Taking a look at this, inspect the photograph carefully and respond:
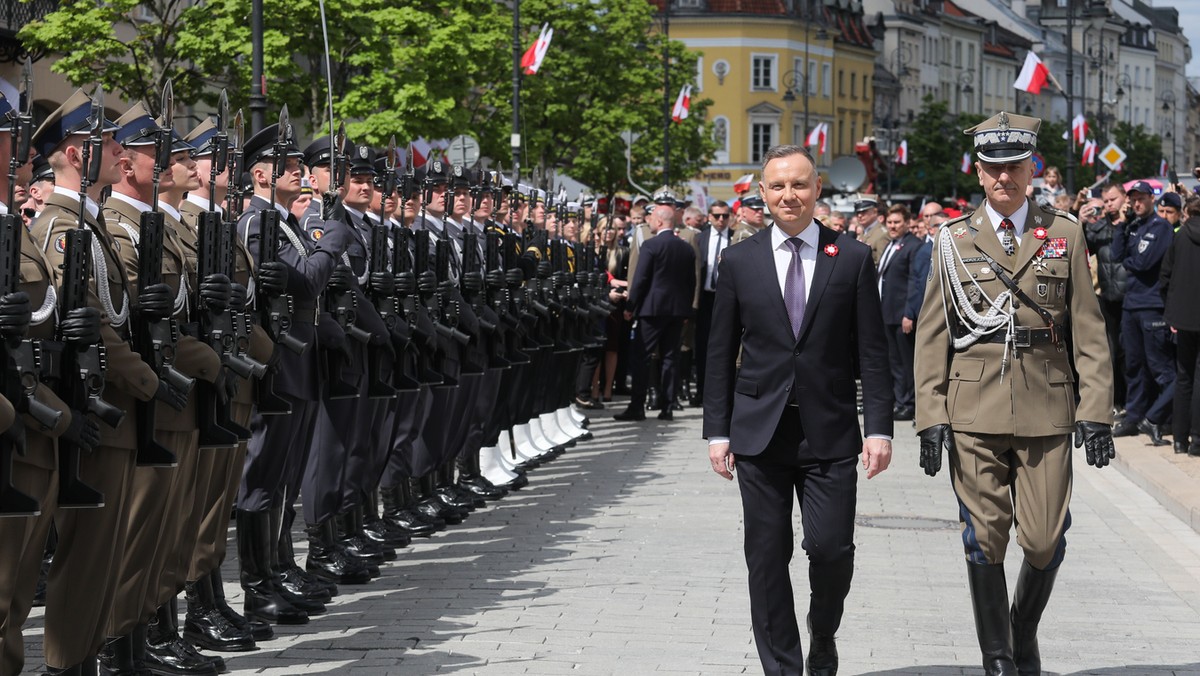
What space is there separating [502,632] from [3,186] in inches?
138

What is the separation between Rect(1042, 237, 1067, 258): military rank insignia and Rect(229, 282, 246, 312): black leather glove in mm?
2979

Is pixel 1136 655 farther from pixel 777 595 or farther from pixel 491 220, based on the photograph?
pixel 491 220

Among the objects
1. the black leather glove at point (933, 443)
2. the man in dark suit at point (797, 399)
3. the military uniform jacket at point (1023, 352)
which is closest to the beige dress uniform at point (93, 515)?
the man in dark suit at point (797, 399)

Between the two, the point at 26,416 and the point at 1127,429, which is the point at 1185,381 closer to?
the point at 1127,429

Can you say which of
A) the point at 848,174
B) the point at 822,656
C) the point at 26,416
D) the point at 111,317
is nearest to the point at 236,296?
the point at 111,317

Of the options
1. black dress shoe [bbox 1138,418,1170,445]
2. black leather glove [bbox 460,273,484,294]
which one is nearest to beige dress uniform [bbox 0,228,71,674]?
black leather glove [bbox 460,273,484,294]

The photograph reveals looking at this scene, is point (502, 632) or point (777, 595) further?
point (502, 632)

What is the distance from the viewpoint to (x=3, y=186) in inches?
241

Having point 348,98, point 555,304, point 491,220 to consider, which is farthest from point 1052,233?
point 348,98

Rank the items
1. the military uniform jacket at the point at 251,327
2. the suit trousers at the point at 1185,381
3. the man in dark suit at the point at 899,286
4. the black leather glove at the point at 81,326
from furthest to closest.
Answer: the man in dark suit at the point at 899,286 → the suit trousers at the point at 1185,381 → the military uniform jacket at the point at 251,327 → the black leather glove at the point at 81,326

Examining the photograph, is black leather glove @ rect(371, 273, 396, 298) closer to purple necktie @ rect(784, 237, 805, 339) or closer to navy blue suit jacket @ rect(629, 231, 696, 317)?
purple necktie @ rect(784, 237, 805, 339)

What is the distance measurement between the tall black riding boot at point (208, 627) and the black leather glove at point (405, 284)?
2.90 meters

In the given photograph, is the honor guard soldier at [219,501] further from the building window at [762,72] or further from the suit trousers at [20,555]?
the building window at [762,72]

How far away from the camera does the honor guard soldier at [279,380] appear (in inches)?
353
